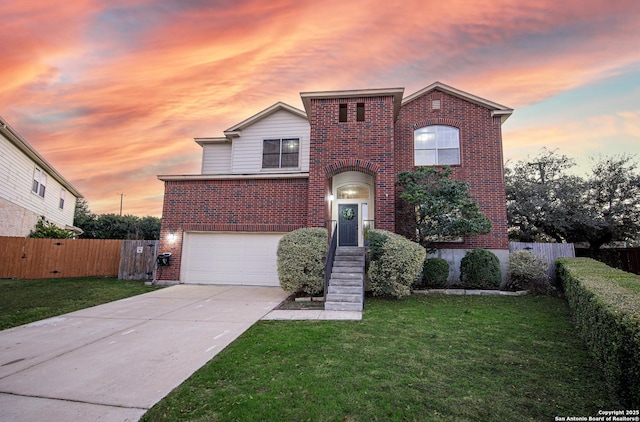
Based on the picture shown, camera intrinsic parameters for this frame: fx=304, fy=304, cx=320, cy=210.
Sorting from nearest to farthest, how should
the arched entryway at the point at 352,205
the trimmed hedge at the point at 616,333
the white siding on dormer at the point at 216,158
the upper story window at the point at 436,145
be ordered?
1. the trimmed hedge at the point at 616,333
2. the arched entryway at the point at 352,205
3. the upper story window at the point at 436,145
4. the white siding on dormer at the point at 216,158

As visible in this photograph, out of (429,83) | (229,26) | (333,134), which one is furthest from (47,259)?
(429,83)

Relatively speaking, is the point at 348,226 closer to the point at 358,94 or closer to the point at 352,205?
the point at 352,205

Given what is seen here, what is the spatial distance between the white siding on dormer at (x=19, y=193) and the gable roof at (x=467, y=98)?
19.7m

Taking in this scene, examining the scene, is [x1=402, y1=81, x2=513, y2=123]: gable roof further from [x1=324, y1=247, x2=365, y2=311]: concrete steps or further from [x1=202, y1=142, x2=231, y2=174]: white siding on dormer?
[x1=202, y1=142, x2=231, y2=174]: white siding on dormer

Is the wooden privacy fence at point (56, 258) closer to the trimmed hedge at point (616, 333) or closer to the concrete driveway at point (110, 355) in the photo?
the concrete driveway at point (110, 355)

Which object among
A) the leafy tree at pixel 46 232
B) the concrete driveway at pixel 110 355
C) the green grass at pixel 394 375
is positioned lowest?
the concrete driveway at pixel 110 355

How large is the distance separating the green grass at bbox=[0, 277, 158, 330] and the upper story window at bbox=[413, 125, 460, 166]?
1161 centimetres

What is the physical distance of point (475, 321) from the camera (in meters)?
6.53

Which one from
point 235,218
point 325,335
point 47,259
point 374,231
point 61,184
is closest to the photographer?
point 325,335

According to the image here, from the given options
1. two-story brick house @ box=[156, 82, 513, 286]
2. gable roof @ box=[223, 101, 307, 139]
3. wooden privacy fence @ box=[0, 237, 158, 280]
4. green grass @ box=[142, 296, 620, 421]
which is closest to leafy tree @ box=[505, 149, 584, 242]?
two-story brick house @ box=[156, 82, 513, 286]

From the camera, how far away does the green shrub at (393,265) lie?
8453 mm

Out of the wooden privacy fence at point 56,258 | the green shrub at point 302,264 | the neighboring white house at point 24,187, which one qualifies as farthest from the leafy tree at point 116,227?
the green shrub at point 302,264

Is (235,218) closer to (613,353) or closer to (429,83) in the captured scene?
(429,83)

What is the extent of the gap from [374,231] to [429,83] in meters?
7.50
